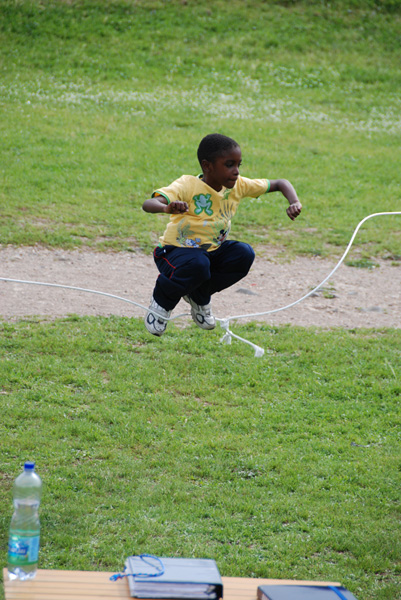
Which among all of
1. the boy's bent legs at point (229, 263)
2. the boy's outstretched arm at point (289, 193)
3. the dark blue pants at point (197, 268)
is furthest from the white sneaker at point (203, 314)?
the boy's outstretched arm at point (289, 193)

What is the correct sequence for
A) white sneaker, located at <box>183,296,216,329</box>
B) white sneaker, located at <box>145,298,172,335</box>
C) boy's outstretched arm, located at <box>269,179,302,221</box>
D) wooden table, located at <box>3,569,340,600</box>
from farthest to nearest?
white sneaker, located at <box>183,296,216,329</box> < white sneaker, located at <box>145,298,172,335</box> < boy's outstretched arm, located at <box>269,179,302,221</box> < wooden table, located at <box>3,569,340,600</box>

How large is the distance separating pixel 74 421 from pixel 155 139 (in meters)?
10.4

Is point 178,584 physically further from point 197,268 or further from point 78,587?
point 197,268

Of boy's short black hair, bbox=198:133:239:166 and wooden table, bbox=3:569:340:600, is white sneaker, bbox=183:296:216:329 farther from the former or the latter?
wooden table, bbox=3:569:340:600

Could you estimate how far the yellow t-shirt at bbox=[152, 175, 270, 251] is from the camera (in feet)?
17.1

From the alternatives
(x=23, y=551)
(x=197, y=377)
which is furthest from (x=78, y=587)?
(x=197, y=377)

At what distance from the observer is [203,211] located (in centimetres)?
531

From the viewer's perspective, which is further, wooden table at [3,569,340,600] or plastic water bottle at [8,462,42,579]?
plastic water bottle at [8,462,42,579]

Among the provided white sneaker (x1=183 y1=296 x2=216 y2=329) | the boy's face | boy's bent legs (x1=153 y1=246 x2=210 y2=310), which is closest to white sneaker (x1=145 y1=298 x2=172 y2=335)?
boy's bent legs (x1=153 y1=246 x2=210 y2=310)

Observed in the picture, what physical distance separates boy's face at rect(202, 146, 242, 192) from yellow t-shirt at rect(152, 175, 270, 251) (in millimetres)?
103

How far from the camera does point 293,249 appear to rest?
11.6 meters

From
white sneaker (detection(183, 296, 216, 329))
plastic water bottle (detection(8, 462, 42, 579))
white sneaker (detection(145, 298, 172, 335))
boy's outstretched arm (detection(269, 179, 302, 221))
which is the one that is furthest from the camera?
white sneaker (detection(183, 296, 216, 329))

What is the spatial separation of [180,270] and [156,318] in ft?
2.08

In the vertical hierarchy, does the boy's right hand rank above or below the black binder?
above
